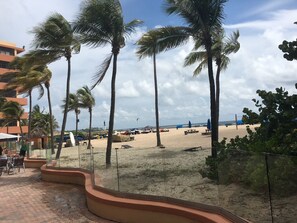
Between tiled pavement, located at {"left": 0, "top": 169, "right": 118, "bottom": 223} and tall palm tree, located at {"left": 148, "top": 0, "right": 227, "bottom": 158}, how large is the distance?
5.05 metres

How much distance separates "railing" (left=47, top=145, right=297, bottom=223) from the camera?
15.9 ft

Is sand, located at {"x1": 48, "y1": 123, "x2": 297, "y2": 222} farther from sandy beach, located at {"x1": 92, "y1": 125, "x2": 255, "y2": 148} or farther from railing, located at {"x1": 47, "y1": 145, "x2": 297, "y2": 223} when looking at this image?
sandy beach, located at {"x1": 92, "y1": 125, "x2": 255, "y2": 148}

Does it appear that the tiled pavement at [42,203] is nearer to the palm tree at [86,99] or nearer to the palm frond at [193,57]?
the palm frond at [193,57]

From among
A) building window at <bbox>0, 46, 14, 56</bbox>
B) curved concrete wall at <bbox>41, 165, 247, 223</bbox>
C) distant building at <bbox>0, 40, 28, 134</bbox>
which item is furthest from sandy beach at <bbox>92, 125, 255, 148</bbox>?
building window at <bbox>0, 46, 14, 56</bbox>

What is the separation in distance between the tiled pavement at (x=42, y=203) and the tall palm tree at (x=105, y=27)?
2.80m

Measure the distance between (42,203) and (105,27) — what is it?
23.3 ft

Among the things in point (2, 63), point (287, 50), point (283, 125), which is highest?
point (2, 63)

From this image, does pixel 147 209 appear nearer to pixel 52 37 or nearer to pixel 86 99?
pixel 52 37

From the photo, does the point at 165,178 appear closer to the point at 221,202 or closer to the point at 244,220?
the point at 221,202

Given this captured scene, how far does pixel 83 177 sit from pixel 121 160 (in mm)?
3108

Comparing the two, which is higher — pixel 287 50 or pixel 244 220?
pixel 287 50

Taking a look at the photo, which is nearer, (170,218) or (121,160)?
(170,218)

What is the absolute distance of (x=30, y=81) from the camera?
2425 centimetres

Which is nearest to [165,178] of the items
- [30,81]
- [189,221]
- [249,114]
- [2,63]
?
[189,221]
